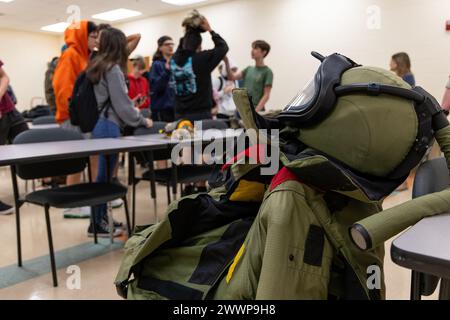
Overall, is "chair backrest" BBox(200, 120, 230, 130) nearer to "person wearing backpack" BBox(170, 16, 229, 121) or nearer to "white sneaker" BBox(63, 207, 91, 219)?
"person wearing backpack" BBox(170, 16, 229, 121)

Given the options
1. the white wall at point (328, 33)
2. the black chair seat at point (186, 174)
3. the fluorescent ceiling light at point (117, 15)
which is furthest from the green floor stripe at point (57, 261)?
the fluorescent ceiling light at point (117, 15)

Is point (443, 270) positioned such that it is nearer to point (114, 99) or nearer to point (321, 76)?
point (321, 76)

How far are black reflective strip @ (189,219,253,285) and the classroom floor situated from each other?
0.95 m

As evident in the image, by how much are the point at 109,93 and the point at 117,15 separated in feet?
19.5

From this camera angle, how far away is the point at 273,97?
632 centimetres

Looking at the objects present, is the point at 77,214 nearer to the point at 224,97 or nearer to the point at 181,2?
the point at 224,97

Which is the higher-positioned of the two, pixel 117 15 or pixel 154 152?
pixel 117 15

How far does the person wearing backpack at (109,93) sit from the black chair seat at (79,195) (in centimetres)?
36

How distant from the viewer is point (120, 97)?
2580 millimetres

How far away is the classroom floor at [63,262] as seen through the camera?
1.85 meters

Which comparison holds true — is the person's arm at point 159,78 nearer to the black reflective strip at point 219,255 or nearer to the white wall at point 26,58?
the black reflective strip at point 219,255

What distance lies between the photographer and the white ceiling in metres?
6.72

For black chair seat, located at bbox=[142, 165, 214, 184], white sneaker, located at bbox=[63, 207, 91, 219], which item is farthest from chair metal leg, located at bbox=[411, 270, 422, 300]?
white sneaker, located at bbox=[63, 207, 91, 219]

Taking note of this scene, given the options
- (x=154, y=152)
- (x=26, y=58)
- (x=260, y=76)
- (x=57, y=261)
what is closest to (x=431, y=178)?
(x=57, y=261)
